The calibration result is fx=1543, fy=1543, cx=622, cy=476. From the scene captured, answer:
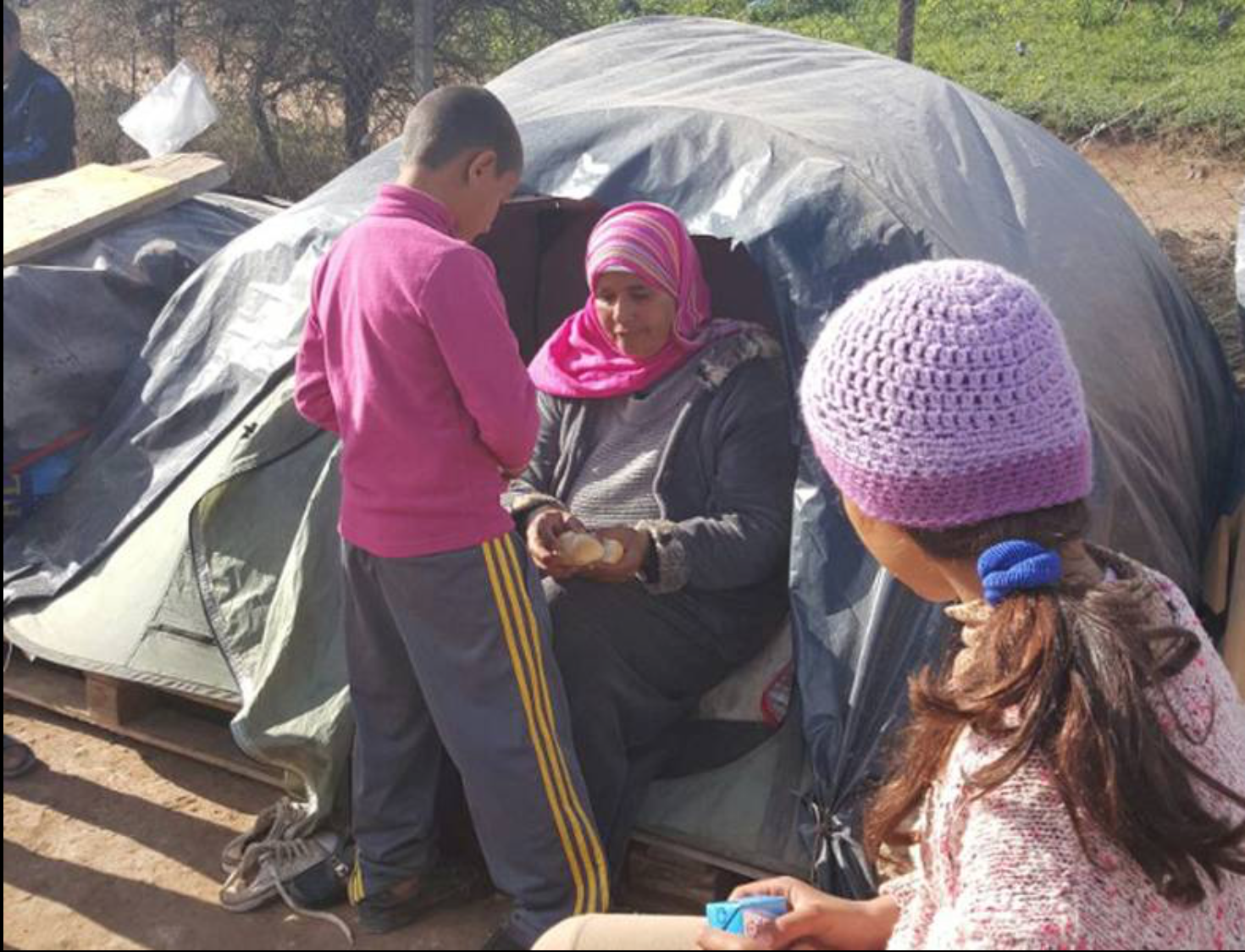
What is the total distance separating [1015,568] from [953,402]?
202 mm

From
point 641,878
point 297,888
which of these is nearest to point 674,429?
point 641,878

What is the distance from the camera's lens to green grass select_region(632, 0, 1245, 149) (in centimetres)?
962

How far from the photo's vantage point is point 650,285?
3.68 meters

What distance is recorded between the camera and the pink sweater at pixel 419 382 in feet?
9.65

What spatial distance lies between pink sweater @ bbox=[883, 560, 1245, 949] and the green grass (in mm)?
8246

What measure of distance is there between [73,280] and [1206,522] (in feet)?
11.4

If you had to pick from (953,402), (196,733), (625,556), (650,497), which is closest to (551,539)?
(625,556)

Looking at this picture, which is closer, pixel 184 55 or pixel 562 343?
pixel 562 343

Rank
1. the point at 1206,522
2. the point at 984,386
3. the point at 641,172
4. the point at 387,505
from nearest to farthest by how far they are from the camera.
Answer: the point at 984,386
the point at 387,505
the point at 641,172
the point at 1206,522

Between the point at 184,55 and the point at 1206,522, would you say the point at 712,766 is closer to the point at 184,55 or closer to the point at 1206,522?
the point at 1206,522

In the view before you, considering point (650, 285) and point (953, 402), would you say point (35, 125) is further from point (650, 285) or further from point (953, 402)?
point (953, 402)

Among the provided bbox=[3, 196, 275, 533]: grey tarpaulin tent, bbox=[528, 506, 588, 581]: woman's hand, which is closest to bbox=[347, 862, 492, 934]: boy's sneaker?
bbox=[528, 506, 588, 581]: woman's hand

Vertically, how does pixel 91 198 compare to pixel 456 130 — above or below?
below

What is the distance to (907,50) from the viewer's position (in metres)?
8.08
